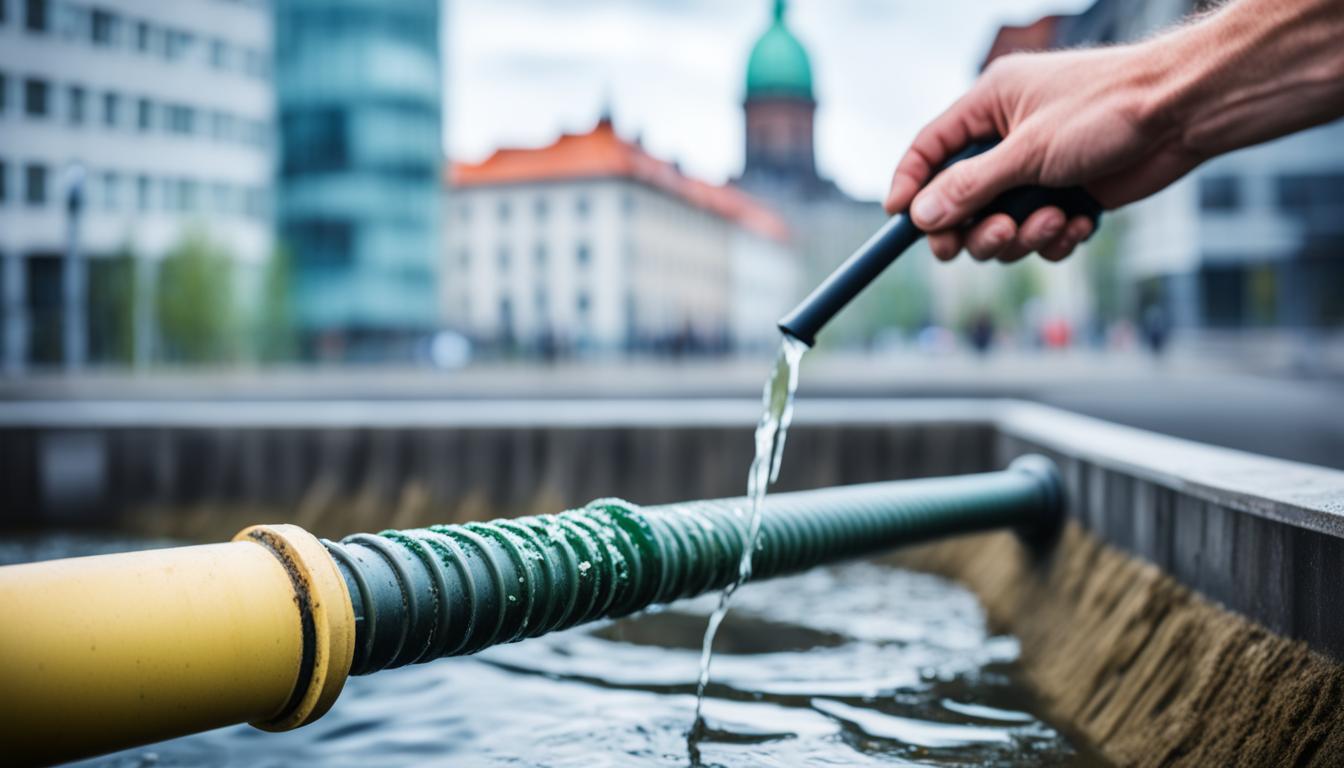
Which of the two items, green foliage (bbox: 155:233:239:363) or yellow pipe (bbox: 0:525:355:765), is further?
green foliage (bbox: 155:233:239:363)

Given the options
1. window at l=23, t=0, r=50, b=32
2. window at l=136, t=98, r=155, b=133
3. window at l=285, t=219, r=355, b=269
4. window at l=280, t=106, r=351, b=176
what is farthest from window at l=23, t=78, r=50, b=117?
window at l=285, t=219, r=355, b=269

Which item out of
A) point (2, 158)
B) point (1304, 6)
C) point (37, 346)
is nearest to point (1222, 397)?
point (1304, 6)

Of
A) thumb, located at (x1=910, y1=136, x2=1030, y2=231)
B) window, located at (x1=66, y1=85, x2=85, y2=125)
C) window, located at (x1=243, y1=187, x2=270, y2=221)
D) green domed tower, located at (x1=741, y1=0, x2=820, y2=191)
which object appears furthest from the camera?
green domed tower, located at (x1=741, y1=0, x2=820, y2=191)

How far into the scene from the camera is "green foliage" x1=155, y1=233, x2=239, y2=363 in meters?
48.7

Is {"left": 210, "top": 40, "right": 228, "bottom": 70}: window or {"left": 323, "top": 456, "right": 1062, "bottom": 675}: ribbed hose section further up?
{"left": 210, "top": 40, "right": 228, "bottom": 70}: window

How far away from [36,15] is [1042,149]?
53205 millimetres

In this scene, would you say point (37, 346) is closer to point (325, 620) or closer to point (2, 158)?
point (2, 158)

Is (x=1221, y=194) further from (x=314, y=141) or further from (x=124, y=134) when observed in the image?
(x=124, y=134)

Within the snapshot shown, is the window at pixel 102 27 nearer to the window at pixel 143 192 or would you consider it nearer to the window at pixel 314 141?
the window at pixel 143 192

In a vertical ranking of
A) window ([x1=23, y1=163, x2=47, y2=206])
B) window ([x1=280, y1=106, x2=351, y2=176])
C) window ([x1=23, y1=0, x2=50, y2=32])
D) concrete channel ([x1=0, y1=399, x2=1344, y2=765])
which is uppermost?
window ([x1=23, y1=0, x2=50, y2=32])

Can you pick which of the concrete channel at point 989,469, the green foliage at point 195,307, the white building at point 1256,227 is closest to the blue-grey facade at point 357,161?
the green foliage at point 195,307

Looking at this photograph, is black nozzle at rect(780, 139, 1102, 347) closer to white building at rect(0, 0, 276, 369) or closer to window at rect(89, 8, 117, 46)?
white building at rect(0, 0, 276, 369)

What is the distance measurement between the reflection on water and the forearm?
78.2 inches

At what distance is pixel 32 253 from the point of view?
162 ft
